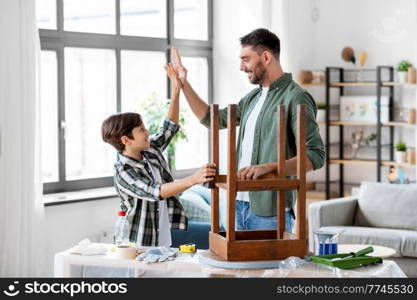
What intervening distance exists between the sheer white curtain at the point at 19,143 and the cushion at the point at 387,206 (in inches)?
103

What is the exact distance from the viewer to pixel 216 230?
10.0 feet

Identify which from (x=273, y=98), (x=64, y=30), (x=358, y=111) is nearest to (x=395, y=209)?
(x=358, y=111)

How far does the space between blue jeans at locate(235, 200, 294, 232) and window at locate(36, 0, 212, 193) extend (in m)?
2.71

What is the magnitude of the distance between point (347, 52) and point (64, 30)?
2929 mm

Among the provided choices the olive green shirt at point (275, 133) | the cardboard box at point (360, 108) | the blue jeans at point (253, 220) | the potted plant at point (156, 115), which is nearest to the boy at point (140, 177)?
the blue jeans at point (253, 220)

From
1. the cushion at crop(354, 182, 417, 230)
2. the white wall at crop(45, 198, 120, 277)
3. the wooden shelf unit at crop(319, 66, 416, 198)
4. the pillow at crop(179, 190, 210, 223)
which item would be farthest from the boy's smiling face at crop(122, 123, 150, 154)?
the wooden shelf unit at crop(319, 66, 416, 198)

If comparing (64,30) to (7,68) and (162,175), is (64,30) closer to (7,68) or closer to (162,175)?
(7,68)

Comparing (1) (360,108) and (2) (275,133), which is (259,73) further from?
(1) (360,108)

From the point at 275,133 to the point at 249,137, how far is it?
0.48ft

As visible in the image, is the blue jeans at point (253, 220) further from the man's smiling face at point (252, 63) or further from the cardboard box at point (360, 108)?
the cardboard box at point (360, 108)

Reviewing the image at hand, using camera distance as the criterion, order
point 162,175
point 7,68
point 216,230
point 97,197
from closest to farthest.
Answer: point 216,230
point 162,175
point 7,68
point 97,197

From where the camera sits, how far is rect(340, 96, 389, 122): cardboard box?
7457 millimetres

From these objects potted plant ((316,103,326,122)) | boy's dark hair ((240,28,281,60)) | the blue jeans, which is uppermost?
boy's dark hair ((240,28,281,60))

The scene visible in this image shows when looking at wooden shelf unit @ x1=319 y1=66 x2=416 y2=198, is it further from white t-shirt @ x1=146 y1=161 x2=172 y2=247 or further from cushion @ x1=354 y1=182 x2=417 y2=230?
white t-shirt @ x1=146 y1=161 x2=172 y2=247
